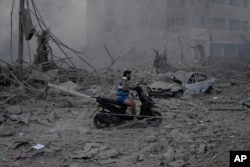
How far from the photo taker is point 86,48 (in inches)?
1670

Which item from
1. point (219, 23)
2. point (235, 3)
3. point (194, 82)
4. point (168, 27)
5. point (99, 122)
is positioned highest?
point (235, 3)

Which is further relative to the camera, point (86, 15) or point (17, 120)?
point (86, 15)

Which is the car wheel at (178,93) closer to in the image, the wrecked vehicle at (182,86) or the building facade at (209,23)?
the wrecked vehicle at (182,86)

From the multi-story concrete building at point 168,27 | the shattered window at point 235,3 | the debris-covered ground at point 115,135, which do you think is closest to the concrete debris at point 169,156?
the debris-covered ground at point 115,135

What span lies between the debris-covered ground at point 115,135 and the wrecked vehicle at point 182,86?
1.05m

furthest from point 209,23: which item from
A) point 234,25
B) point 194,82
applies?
point 194,82

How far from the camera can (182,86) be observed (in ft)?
42.3

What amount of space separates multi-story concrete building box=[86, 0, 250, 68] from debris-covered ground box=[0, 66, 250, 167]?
2453 centimetres

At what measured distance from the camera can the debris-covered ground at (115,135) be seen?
564 cm

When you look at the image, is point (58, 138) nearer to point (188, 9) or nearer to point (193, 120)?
point (193, 120)

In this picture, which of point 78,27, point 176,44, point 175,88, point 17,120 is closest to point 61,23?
point 78,27

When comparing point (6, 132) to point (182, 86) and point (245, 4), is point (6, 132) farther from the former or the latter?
point (245, 4)

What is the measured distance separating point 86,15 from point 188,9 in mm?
14681

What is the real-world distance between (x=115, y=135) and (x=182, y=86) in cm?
636
